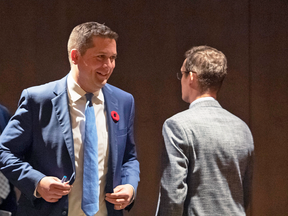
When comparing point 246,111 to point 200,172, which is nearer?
point 200,172

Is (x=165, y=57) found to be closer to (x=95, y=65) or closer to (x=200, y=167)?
(x=95, y=65)

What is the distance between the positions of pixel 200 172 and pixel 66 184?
67 centimetres

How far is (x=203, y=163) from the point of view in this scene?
1563 millimetres

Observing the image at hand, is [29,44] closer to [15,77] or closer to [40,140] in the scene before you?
[15,77]

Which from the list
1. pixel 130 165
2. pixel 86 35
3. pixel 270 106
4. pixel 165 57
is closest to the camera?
pixel 86 35

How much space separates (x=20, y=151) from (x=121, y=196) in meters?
0.59

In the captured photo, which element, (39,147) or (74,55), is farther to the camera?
(74,55)

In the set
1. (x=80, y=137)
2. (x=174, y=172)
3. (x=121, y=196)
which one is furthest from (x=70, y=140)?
(x=174, y=172)

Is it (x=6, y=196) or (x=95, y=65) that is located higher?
(x=95, y=65)

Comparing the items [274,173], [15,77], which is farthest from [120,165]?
[274,173]

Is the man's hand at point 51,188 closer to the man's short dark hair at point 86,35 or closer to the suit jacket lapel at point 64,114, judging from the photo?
the suit jacket lapel at point 64,114

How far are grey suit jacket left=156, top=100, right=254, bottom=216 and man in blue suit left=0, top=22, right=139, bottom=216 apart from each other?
349 millimetres

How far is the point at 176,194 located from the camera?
1523 mm

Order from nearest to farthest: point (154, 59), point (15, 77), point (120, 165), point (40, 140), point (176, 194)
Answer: point (176, 194) → point (40, 140) → point (120, 165) → point (15, 77) → point (154, 59)
